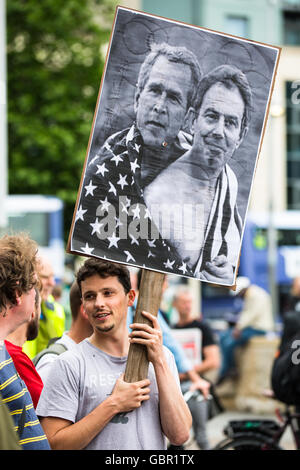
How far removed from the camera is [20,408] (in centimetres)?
263

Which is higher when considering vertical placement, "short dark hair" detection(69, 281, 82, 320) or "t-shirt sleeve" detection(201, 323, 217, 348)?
"short dark hair" detection(69, 281, 82, 320)

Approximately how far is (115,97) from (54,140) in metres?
21.8

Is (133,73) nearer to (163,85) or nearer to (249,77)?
(163,85)

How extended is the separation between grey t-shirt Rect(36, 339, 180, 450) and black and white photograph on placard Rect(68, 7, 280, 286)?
17.2 inches

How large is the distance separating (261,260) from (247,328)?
14.9 m

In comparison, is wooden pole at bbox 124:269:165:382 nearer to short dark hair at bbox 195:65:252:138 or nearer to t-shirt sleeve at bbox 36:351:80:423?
t-shirt sleeve at bbox 36:351:80:423

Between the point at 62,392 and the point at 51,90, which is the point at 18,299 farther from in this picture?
the point at 51,90

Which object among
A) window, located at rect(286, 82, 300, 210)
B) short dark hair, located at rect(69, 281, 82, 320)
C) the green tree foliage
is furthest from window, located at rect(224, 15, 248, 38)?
short dark hair, located at rect(69, 281, 82, 320)

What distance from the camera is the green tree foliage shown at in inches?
962

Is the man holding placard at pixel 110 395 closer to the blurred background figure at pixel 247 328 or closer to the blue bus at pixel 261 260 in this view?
the blurred background figure at pixel 247 328

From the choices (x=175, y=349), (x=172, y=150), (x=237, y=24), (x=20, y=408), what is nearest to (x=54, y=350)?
(x=20, y=408)

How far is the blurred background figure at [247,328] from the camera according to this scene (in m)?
12.1

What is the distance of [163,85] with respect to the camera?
305 centimetres

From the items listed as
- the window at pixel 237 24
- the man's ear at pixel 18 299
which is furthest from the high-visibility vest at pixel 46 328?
the window at pixel 237 24
